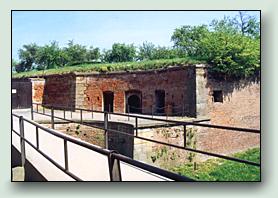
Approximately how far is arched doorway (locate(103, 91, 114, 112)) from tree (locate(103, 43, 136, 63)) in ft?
1.82

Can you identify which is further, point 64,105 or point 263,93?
point 64,105

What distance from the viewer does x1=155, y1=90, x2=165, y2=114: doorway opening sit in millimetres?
5402

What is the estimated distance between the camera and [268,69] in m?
3.12

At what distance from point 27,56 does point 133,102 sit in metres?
1.65

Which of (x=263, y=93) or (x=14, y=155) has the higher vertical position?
(x=263, y=93)

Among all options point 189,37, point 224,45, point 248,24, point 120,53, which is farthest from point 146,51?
point 248,24

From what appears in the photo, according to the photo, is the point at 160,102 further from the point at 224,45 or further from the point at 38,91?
the point at 38,91

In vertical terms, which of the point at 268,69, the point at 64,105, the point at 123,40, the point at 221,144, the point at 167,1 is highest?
the point at 167,1

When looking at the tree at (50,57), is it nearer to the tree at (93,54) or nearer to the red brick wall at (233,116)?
the tree at (93,54)

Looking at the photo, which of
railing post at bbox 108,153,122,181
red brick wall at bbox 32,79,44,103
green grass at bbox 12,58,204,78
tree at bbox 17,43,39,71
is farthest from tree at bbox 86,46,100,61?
railing post at bbox 108,153,122,181

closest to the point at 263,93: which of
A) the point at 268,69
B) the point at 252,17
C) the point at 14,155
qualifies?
the point at 268,69

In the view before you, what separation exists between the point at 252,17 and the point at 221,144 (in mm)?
1586

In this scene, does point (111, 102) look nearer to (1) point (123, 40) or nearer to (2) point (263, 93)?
(1) point (123, 40)

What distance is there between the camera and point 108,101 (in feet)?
15.7
